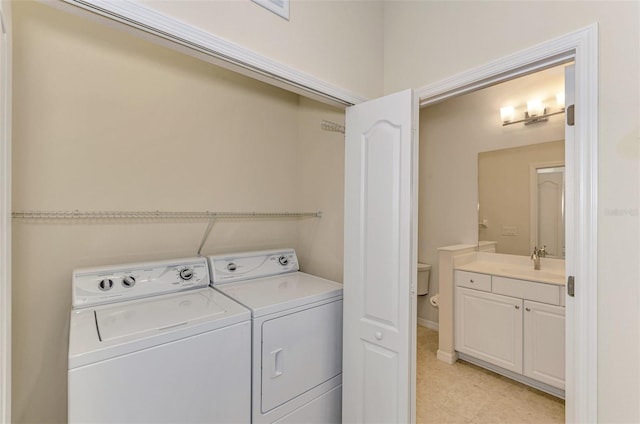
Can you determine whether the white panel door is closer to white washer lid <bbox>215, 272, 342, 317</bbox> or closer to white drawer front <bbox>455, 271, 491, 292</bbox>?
white washer lid <bbox>215, 272, 342, 317</bbox>

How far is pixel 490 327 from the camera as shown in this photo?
2.50m

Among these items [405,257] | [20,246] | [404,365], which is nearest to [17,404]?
[20,246]

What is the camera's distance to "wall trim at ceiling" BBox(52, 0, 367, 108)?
0.96m

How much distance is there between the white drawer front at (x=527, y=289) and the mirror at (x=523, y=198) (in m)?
0.57

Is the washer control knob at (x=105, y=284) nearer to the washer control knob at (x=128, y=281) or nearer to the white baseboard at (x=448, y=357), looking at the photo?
the washer control knob at (x=128, y=281)

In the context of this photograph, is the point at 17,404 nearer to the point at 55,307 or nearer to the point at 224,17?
the point at 55,307

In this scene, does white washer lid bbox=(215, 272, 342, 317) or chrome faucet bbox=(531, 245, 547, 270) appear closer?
white washer lid bbox=(215, 272, 342, 317)

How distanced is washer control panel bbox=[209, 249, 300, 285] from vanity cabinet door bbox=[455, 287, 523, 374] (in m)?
1.60

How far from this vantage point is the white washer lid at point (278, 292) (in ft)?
4.95

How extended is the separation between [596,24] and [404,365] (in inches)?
62.9

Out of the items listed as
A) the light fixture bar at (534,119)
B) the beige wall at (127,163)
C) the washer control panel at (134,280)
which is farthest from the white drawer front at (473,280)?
the washer control panel at (134,280)

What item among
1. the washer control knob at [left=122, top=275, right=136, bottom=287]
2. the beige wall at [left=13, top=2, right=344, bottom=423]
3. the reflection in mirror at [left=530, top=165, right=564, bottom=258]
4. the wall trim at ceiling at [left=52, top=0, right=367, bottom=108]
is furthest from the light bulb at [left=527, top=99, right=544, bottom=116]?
the washer control knob at [left=122, top=275, right=136, bottom=287]
